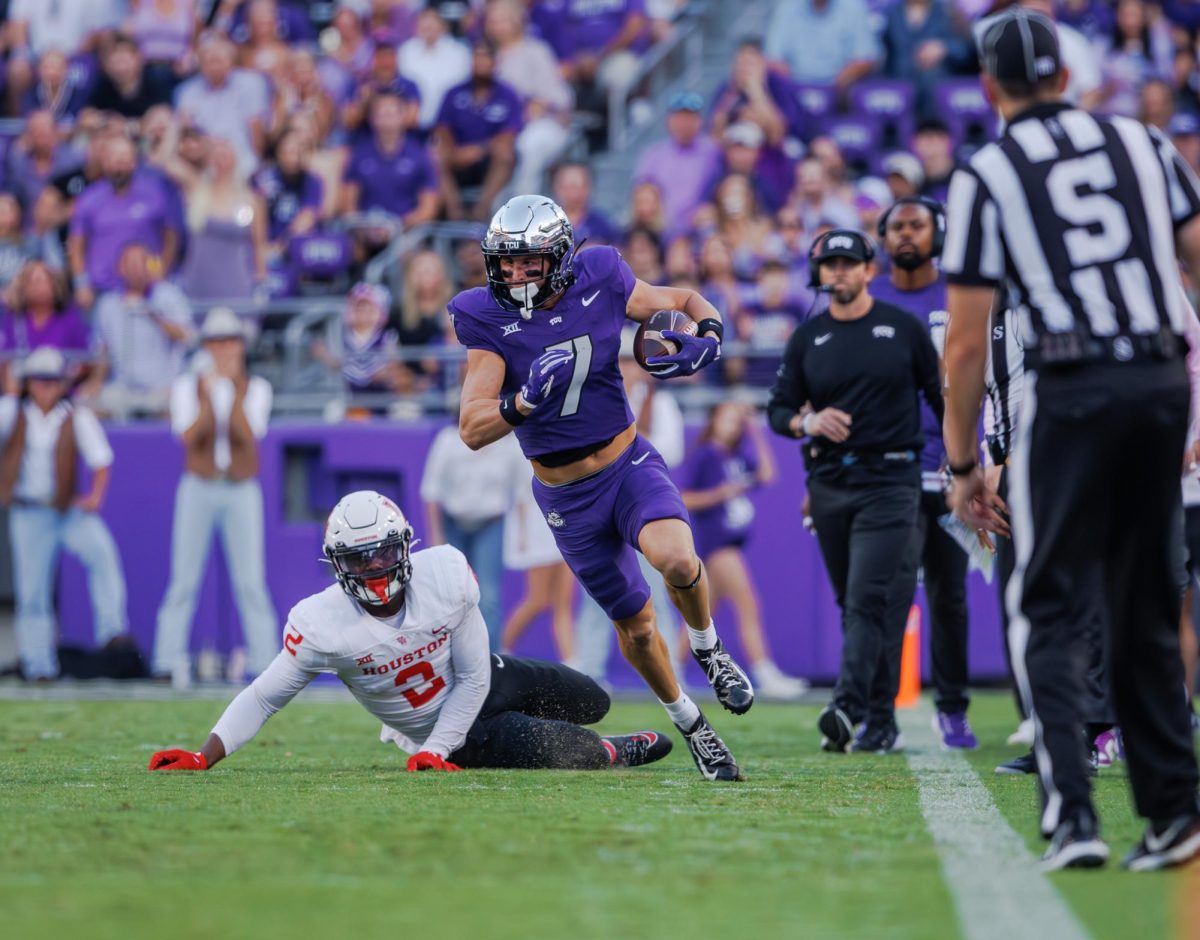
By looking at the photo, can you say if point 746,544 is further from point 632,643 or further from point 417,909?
point 417,909

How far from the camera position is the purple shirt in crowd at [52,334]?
45.0ft

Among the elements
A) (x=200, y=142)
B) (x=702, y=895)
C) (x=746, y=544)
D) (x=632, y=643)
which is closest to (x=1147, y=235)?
(x=702, y=895)

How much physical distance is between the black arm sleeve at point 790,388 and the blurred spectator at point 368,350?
16.6ft

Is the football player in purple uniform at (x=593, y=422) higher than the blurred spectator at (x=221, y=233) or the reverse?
the reverse

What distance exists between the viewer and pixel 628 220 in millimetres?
14516

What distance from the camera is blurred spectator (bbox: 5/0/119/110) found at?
16656mm

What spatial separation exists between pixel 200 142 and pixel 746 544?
17.7 ft

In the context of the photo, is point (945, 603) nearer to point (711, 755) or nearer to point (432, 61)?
point (711, 755)

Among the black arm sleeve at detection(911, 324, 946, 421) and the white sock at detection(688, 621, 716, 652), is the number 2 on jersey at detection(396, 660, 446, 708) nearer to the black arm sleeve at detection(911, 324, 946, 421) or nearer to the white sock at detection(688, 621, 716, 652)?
the white sock at detection(688, 621, 716, 652)

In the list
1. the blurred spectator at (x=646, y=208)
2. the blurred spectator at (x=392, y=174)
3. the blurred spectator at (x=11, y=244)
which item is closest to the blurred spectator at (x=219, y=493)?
the blurred spectator at (x=392, y=174)

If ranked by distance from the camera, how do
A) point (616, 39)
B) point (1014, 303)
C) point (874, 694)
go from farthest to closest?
point (616, 39) → point (874, 694) → point (1014, 303)

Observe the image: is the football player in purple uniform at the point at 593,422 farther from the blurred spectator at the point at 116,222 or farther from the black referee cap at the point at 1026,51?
the blurred spectator at the point at 116,222

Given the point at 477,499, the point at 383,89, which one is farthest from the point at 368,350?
the point at 383,89

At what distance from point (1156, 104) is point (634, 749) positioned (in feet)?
28.4
